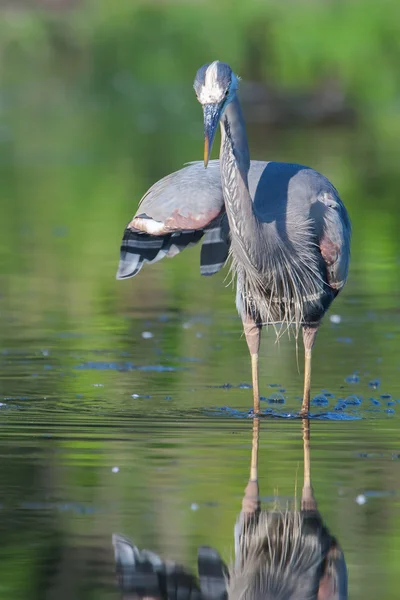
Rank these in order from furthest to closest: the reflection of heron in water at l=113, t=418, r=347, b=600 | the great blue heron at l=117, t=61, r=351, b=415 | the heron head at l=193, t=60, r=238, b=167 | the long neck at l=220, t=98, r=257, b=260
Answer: the great blue heron at l=117, t=61, r=351, b=415
the long neck at l=220, t=98, r=257, b=260
the heron head at l=193, t=60, r=238, b=167
the reflection of heron in water at l=113, t=418, r=347, b=600

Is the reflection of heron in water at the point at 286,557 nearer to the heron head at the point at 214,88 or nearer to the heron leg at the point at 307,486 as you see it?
the heron leg at the point at 307,486

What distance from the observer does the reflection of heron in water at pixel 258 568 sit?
5809 millimetres

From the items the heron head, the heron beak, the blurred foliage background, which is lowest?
the blurred foliage background

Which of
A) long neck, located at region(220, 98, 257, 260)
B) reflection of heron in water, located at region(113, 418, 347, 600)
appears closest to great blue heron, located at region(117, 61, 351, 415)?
long neck, located at region(220, 98, 257, 260)

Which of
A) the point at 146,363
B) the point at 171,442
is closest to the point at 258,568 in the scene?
the point at 171,442

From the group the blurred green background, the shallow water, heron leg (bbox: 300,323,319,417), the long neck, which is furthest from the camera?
heron leg (bbox: 300,323,319,417)

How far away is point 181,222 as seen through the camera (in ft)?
28.5

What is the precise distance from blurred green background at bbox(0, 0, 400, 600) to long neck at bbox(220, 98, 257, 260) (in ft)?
3.45

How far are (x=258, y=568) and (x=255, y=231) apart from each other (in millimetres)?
2903

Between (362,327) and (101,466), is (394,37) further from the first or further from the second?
(101,466)

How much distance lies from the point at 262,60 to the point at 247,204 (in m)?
28.8

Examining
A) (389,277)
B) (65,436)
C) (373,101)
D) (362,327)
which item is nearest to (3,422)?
(65,436)

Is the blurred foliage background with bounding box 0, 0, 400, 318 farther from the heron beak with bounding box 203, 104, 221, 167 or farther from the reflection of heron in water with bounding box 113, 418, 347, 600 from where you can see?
the reflection of heron in water with bounding box 113, 418, 347, 600

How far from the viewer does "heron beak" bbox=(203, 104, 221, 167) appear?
7.88 metres
